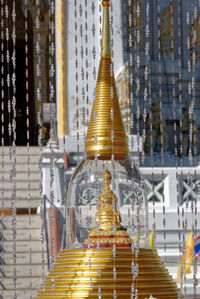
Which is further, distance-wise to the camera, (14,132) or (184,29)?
(14,132)

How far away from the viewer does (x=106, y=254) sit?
5.45 m

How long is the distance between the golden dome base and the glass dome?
0.23 metres

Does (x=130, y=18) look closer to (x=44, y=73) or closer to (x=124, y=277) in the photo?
(x=44, y=73)

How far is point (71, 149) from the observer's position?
38.2 feet

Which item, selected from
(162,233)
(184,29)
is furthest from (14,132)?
(162,233)

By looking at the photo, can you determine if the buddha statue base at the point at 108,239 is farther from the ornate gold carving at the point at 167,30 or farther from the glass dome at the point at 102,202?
the ornate gold carving at the point at 167,30

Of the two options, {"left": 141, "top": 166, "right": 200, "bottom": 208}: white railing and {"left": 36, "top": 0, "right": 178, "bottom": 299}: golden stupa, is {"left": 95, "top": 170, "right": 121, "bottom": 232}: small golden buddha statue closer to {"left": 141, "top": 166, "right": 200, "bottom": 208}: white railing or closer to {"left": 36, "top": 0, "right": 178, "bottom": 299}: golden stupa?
{"left": 36, "top": 0, "right": 178, "bottom": 299}: golden stupa

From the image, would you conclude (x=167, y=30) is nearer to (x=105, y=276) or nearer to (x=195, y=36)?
(x=195, y=36)

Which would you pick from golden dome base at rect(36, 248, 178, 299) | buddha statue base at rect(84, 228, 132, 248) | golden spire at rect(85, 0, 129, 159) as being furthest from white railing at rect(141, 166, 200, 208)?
golden dome base at rect(36, 248, 178, 299)

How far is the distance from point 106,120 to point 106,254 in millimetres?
1188

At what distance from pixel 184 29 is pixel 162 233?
640 cm

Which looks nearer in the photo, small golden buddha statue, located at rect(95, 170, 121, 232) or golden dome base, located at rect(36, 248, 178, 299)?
golden dome base, located at rect(36, 248, 178, 299)

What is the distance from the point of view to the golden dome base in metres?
5.24

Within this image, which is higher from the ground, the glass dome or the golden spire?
the golden spire
